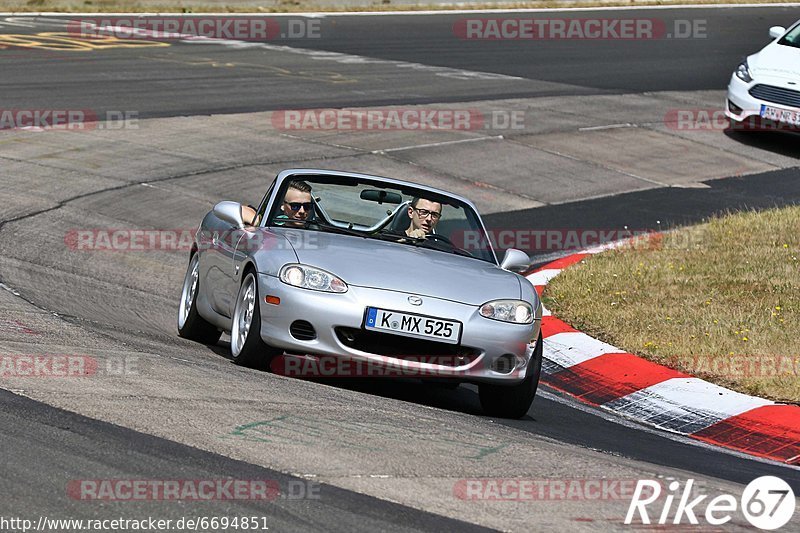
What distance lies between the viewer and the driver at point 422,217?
8.88 meters

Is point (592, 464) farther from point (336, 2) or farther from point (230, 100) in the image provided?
point (336, 2)

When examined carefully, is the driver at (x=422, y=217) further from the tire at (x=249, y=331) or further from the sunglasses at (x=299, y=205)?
the tire at (x=249, y=331)

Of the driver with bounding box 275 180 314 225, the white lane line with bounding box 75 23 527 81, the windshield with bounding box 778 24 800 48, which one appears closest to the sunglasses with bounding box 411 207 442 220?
the driver with bounding box 275 180 314 225

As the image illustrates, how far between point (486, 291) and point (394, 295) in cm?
64

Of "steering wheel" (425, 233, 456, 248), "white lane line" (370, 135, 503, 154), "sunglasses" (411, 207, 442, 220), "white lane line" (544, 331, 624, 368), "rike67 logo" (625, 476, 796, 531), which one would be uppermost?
"sunglasses" (411, 207, 442, 220)

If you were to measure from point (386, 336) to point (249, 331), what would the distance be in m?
0.83

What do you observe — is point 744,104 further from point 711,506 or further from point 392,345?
point 711,506

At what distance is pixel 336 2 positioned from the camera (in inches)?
1313

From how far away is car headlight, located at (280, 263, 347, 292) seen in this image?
25.0ft

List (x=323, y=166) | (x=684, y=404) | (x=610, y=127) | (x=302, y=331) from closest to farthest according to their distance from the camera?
1. (x=302, y=331)
2. (x=684, y=404)
3. (x=323, y=166)
4. (x=610, y=127)

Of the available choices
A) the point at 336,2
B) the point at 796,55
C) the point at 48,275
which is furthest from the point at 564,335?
the point at 336,2

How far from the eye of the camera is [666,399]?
8734 mm

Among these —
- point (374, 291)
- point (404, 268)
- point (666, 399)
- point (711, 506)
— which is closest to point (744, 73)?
point (666, 399)

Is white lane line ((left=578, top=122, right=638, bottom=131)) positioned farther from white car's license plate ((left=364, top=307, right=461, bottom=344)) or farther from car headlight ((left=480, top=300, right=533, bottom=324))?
white car's license plate ((left=364, top=307, right=461, bottom=344))
